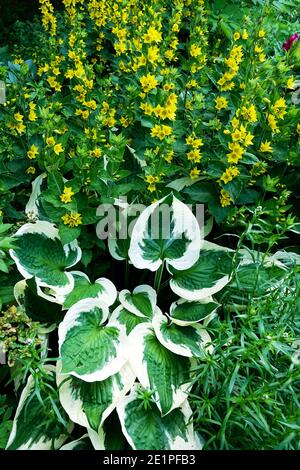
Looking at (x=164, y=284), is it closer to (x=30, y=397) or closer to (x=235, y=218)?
(x=235, y=218)

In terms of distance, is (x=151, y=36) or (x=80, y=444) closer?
(x=80, y=444)

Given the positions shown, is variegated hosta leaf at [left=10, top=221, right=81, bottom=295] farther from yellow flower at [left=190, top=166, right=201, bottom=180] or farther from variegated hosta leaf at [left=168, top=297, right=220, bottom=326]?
yellow flower at [left=190, top=166, right=201, bottom=180]

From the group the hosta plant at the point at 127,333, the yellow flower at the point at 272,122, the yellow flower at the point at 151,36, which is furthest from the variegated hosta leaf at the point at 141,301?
the yellow flower at the point at 151,36

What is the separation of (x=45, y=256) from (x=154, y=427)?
636 millimetres

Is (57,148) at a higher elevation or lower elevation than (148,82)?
lower

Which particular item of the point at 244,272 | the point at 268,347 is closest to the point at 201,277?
the point at 244,272

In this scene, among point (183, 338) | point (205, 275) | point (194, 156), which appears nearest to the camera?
point (183, 338)

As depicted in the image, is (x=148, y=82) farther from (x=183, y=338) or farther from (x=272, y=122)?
(x=183, y=338)

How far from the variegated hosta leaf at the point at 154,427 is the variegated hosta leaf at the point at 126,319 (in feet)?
0.66

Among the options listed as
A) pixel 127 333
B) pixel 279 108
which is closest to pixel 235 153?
pixel 279 108

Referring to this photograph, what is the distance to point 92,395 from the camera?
1.43 meters

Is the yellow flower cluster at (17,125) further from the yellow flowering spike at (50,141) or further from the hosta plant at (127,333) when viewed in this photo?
the hosta plant at (127,333)

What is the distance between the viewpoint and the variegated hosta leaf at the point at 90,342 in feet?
4.67

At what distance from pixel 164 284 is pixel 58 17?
1.73 meters
